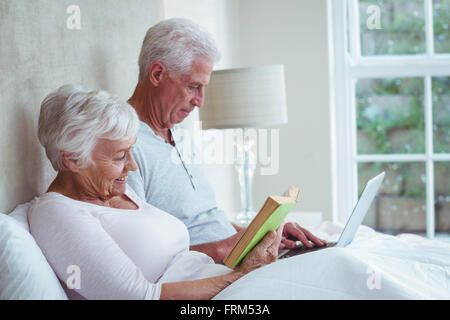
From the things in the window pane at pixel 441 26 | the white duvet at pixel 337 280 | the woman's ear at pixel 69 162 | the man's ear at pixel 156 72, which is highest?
the window pane at pixel 441 26

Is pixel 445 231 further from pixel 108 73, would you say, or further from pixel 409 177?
pixel 108 73

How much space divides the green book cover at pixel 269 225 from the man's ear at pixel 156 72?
721 millimetres

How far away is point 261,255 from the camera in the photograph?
157cm

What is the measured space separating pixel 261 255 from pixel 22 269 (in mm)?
635

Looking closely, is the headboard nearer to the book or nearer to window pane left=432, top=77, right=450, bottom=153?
the book

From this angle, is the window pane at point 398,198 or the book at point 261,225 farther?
the window pane at point 398,198

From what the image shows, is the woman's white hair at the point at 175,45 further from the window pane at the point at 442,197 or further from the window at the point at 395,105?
the window pane at the point at 442,197

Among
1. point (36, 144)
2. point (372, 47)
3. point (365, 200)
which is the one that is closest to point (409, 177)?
point (372, 47)

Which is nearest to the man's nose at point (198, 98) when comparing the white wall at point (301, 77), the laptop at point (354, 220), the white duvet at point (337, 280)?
the laptop at point (354, 220)

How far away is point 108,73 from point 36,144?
0.56 meters

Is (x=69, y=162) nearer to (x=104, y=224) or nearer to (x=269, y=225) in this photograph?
(x=104, y=224)

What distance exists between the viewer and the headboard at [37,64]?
1.45 metres

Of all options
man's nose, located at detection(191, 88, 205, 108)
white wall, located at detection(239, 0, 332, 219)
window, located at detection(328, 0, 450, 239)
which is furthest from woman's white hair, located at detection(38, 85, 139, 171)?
window, located at detection(328, 0, 450, 239)

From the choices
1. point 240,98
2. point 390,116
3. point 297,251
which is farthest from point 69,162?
point 390,116
